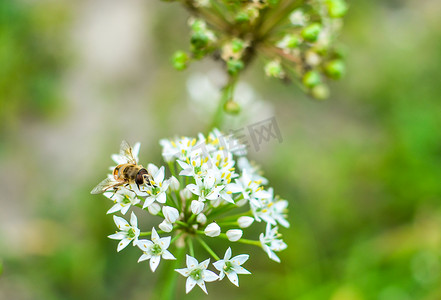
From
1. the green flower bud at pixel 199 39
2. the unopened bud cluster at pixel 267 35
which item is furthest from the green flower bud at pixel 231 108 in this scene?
the green flower bud at pixel 199 39

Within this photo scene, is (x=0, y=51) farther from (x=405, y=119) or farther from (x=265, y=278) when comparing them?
(x=405, y=119)

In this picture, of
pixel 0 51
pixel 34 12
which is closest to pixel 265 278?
pixel 0 51

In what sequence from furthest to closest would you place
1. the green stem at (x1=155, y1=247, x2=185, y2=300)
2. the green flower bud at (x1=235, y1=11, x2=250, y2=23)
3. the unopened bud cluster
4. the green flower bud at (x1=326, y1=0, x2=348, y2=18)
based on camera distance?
the green flower bud at (x1=326, y1=0, x2=348, y2=18) → the unopened bud cluster → the green flower bud at (x1=235, y1=11, x2=250, y2=23) → the green stem at (x1=155, y1=247, x2=185, y2=300)

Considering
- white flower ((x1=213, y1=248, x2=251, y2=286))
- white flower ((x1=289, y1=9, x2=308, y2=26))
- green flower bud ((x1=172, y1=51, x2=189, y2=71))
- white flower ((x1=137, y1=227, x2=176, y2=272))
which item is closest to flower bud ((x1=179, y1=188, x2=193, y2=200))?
white flower ((x1=137, y1=227, x2=176, y2=272))

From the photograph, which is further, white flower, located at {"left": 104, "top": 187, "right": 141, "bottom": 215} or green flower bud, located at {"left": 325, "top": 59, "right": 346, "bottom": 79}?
green flower bud, located at {"left": 325, "top": 59, "right": 346, "bottom": 79}

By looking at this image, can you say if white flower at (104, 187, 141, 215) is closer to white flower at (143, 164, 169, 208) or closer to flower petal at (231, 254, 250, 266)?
white flower at (143, 164, 169, 208)

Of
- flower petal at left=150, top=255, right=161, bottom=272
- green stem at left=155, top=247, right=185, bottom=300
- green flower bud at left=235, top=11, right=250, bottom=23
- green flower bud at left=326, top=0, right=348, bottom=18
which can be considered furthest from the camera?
green flower bud at left=326, top=0, right=348, bottom=18

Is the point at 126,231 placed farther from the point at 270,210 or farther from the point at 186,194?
the point at 270,210
